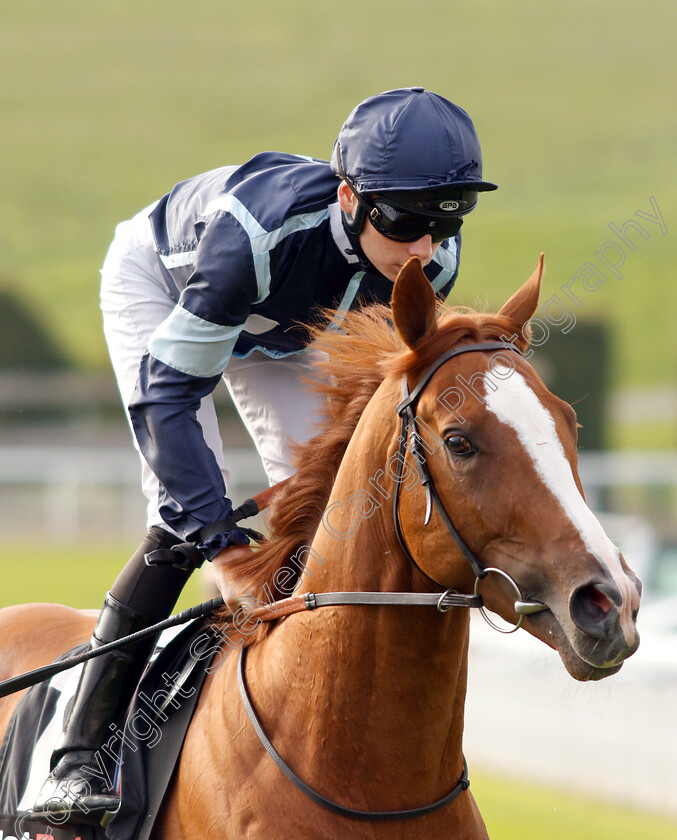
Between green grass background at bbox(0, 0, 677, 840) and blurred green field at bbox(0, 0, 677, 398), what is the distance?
130mm

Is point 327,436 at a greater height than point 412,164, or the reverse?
point 412,164

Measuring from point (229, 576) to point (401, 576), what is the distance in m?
0.46

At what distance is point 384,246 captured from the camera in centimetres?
230

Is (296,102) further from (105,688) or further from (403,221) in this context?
(105,688)

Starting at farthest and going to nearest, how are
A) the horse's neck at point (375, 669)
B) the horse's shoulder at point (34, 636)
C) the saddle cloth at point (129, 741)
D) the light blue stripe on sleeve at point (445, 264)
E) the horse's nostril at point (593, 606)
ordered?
the horse's shoulder at point (34, 636) → the light blue stripe on sleeve at point (445, 264) → the saddle cloth at point (129, 741) → the horse's neck at point (375, 669) → the horse's nostril at point (593, 606)

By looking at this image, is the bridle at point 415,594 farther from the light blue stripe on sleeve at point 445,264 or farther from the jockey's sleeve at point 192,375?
the light blue stripe on sleeve at point 445,264

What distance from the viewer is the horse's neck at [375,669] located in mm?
1902

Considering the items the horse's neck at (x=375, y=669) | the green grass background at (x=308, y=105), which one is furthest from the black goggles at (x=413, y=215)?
the green grass background at (x=308, y=105)

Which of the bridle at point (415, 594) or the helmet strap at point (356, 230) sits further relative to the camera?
the helmet strap at point (356, 230)

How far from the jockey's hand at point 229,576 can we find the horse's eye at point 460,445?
0.66 m

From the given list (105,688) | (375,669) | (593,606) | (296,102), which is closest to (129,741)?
(105,688)

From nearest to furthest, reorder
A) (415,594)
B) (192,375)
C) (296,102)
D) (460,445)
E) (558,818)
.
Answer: (460,445)
(415,594)
(192,375)
(558,818)
(296,102)

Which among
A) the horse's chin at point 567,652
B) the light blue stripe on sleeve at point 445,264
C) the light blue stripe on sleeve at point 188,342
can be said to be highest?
the light blue stripe on sleeve at point 445,264

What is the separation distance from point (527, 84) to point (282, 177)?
210ft
